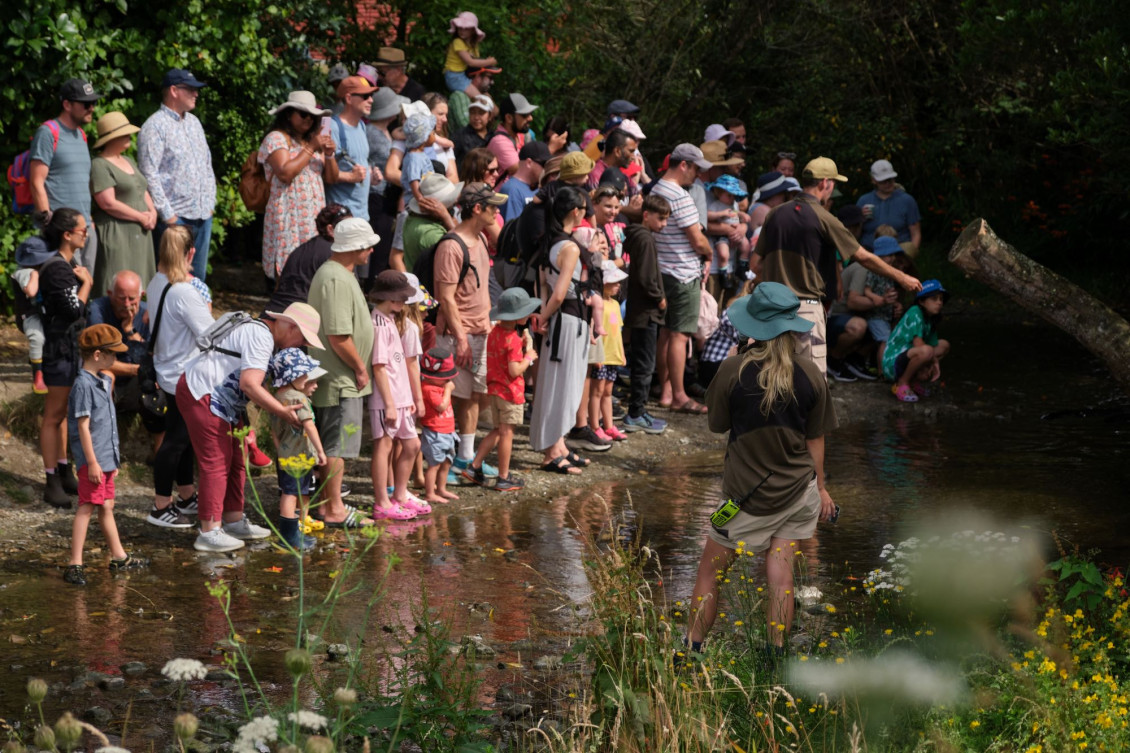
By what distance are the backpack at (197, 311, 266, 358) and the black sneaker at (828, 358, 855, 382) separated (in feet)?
25.0

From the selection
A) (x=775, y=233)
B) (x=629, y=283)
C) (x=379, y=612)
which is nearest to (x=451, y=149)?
(x=629, y=283)

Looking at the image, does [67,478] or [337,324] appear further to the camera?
[67,478]

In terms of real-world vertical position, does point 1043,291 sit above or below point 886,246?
below

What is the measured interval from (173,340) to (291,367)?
0.86 m

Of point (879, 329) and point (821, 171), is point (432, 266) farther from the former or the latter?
point (879, 329)

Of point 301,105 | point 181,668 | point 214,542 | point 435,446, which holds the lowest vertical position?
point 214,542

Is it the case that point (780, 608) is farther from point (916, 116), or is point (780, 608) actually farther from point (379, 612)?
point (916, 116)

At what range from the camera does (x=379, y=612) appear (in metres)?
6.71

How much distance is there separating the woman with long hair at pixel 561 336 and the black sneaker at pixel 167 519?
272 centimetres

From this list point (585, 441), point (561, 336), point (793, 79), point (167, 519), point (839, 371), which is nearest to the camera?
point (167, 519)

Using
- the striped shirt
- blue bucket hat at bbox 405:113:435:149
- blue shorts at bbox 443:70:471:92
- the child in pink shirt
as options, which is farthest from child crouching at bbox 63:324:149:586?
blue shorts at bbox 443:70:471:92

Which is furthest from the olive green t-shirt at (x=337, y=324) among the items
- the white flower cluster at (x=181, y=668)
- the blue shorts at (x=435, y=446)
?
the white flower cluster at (x=181, y=668)

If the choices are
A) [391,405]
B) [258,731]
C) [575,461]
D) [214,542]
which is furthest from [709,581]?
[575,461]

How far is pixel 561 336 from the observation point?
972cm
